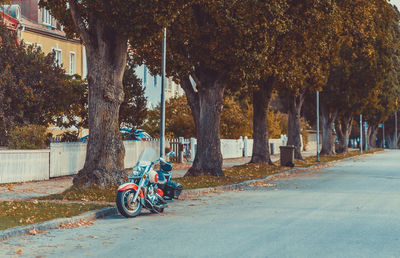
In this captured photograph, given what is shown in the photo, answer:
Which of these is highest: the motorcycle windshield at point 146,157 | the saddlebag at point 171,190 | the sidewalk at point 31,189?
the motorcycle windshield at point 146,157

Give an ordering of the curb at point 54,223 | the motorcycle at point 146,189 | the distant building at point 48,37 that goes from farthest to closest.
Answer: the distant building at point 48,37
the motorcycle at point 146,189
the curb at point 54,223

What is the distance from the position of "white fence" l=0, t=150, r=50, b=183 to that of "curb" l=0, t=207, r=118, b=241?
7.87 meters

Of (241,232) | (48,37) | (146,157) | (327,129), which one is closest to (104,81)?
(146,157)

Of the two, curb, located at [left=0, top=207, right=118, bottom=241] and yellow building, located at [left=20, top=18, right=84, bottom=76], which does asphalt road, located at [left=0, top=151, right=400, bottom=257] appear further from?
yellow building, located at [left=20, top=18, right=84, bottom=76]

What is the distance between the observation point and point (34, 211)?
1205 cm

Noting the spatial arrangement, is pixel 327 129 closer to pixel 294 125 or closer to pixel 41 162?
pixel 294 125

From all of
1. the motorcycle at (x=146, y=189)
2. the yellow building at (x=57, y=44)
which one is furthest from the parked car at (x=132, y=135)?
the motorcycle at (x=146, y=189)

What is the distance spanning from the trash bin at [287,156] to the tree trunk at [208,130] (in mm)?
9173

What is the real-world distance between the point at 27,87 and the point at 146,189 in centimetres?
1375

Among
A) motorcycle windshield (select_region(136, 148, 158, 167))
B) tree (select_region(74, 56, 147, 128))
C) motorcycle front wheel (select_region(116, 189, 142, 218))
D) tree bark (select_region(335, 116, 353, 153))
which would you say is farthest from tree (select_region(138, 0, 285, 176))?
tree bark (select_region(335, 116, 353, 153))

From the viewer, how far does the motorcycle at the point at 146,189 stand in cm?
1191

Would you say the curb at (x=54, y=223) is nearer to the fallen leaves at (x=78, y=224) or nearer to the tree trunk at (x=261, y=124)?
the fallen leaves at (x=78, y=224)

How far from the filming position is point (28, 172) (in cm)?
2044

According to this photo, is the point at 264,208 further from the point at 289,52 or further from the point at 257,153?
the point at 257,153
